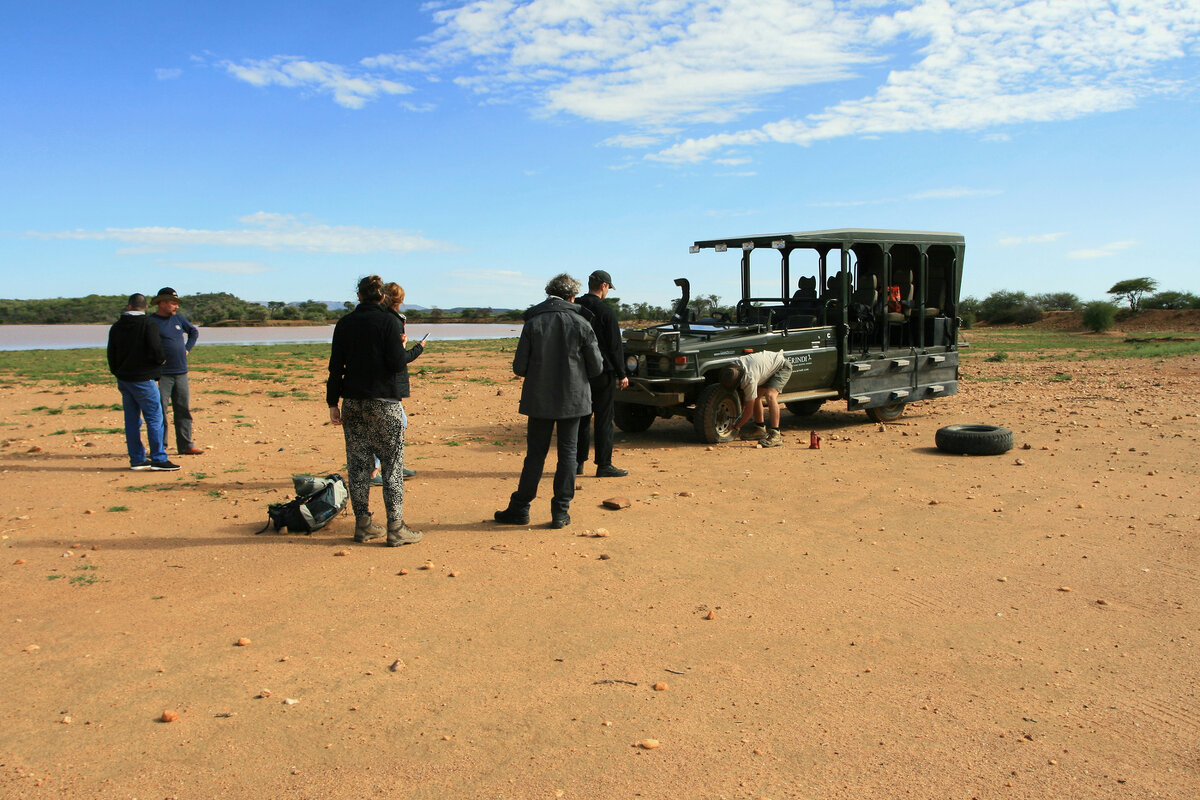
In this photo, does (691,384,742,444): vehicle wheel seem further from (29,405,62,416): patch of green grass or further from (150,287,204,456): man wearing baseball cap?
(29,405,62,416): patch of green grass

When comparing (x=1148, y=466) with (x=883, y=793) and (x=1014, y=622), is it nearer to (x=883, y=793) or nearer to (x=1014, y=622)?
(x=1014, y=622)

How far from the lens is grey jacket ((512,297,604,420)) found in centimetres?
683

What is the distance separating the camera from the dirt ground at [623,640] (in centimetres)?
339

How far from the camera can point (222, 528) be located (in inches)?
275

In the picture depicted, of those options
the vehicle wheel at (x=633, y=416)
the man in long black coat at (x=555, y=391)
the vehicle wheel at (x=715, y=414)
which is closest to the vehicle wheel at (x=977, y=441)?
the vehicle wheel at (x=715, y=414)

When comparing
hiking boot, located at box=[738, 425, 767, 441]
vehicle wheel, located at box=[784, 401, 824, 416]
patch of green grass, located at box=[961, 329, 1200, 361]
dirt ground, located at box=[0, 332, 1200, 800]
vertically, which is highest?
patch of green grass, located at box=[961, 329, 1200, 361]

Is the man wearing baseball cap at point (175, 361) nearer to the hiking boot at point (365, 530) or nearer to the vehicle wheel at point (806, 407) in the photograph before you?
the hiking boot at point (365, 530)

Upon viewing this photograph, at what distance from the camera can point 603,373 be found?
28.5 ft

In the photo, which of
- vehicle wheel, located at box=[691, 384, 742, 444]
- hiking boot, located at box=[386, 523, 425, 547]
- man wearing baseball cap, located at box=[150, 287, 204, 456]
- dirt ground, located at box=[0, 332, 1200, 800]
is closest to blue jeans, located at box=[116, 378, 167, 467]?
man wearing baseball cap, located at box=[150, 287, 204, 456]

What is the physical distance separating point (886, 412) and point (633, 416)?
4048 mm

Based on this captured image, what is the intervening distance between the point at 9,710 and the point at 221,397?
15.0m

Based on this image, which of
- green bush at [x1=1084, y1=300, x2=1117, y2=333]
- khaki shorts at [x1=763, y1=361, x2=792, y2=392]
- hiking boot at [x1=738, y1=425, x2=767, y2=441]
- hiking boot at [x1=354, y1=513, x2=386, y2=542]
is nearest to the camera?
hiking boot at [x1=354, y1=513, x2=386, y2=542]

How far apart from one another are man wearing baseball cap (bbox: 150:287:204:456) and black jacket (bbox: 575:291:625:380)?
14.6 feet

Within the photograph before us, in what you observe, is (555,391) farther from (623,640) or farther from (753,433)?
(753,433)
